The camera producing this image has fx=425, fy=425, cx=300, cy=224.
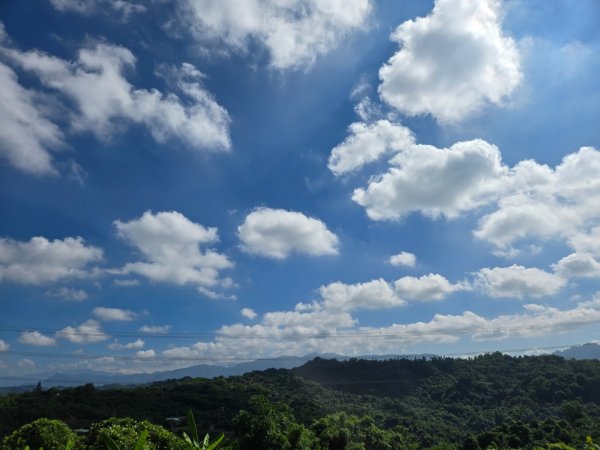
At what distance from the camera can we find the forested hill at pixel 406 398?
2749 inches

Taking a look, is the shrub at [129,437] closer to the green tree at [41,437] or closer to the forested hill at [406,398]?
the green tree at [41,437]

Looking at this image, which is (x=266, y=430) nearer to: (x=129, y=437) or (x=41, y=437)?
(x=129, y=437)

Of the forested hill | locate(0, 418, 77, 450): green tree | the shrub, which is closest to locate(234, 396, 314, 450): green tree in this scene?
the shrub

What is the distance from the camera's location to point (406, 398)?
133 meters

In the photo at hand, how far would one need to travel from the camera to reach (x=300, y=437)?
84.4ft

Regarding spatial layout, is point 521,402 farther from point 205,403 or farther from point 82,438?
point 82,438

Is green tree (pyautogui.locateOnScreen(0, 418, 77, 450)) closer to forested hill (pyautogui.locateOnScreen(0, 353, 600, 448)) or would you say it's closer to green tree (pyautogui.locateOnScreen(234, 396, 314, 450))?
green tree (pyautogui.locateOnScreen(234, 396, 314, 450))

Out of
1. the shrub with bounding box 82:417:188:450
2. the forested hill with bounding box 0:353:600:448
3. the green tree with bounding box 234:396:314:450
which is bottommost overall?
the forested hill with bounding box 0:353:600:448

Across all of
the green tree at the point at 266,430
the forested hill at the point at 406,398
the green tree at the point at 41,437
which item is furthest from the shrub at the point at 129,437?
the forested hill at the point at 406,398

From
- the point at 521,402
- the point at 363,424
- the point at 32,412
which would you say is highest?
the point at 32,412

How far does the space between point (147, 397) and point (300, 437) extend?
69.5 metres

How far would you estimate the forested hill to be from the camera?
229 feet

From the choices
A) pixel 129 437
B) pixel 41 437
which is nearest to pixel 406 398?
pixel 129 437

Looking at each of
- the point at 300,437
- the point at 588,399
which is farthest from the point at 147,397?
the point at 588,399
